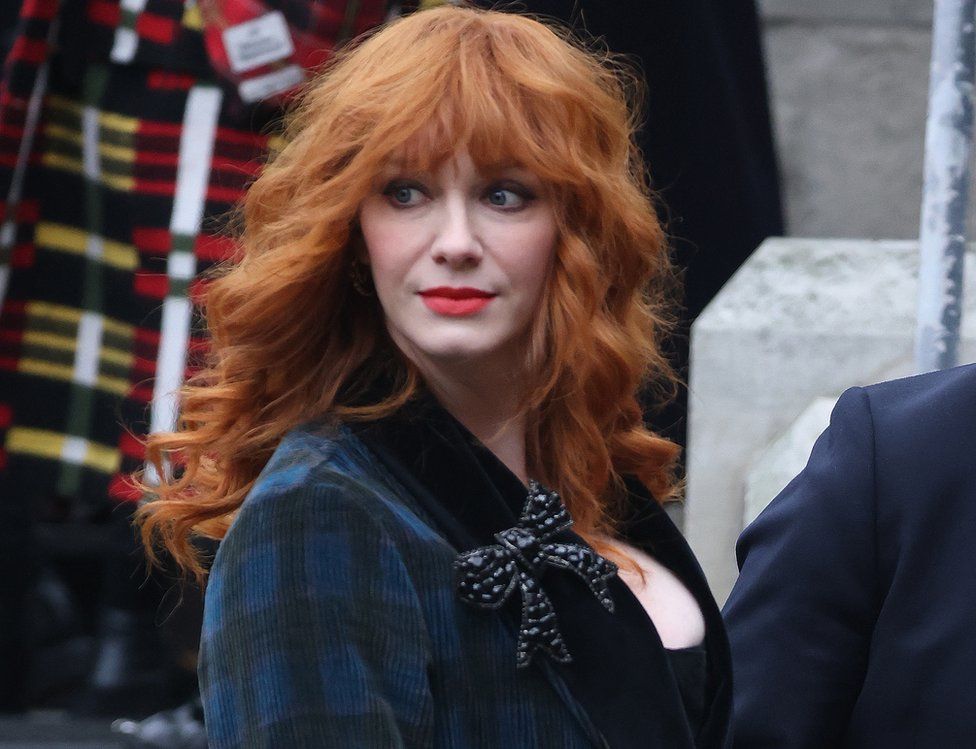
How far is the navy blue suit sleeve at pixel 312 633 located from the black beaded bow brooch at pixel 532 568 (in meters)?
0.08

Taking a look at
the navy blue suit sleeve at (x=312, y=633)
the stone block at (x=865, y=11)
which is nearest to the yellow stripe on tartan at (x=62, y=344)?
the stone block at (x=865, y=11)

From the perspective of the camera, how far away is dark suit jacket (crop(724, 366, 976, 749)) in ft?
6.10

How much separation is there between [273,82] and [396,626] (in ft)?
6.38

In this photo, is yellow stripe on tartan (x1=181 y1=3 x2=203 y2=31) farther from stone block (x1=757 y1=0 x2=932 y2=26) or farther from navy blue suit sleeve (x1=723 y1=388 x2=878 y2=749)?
navy blue suit sleeve (x1=723 y1=388 x2=878 y2=749)

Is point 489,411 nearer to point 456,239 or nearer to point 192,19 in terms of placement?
point 456,239

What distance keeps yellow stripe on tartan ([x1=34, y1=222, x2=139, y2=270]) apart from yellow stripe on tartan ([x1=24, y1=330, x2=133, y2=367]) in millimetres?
172

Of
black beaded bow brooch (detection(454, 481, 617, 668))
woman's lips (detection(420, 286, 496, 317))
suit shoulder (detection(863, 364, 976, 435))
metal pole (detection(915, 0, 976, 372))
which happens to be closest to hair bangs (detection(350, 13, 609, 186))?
woman's lips (detection(420, 286, 496, 317))

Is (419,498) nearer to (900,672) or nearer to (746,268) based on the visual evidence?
(900,672)

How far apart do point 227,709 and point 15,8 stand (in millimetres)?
2556

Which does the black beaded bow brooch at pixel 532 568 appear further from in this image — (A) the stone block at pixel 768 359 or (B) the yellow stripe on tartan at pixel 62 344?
(B) the yellow stripe on tartan at pixel 62 344

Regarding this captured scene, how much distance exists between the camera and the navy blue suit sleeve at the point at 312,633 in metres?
1.51

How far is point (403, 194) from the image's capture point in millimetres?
1777

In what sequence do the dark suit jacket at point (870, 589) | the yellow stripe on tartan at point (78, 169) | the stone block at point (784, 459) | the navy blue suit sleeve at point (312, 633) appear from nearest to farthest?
1. the navy blue suit sleeve at point (312, 633)
2. the dark suit jacket at point (870, 589)
3. the stone block at point (784, 459)
4. the yellow stripe on tartan at point (78, 169)

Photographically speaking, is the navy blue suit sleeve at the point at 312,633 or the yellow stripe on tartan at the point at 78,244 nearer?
the navy blue suit sleeve at the point at 312,633
